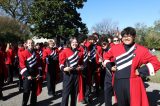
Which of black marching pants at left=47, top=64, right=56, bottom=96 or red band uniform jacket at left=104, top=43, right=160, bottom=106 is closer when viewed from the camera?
red band uniform jacket at left=104, top=43, right=160, bottom=106

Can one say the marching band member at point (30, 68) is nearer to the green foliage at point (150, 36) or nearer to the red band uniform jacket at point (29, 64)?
the red band uniform jacket at point (29, 64)

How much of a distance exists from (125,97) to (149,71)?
664mm

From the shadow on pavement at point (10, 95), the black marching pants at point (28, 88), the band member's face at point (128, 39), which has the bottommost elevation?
the shadow on pavement at point (10, 95)

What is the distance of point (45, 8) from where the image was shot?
3544 centimetres

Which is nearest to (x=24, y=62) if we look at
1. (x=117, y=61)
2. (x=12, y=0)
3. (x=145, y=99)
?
(x=117, y=61)

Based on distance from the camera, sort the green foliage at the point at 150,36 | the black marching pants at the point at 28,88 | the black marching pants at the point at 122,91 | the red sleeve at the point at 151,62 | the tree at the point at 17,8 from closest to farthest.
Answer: the red sleeve at the point at 151,62
the black marching pants at the point at 122,91
the black marching pants at the point at 28,88
the tree at the point at 17,8
the green foliage at the point at 150,36

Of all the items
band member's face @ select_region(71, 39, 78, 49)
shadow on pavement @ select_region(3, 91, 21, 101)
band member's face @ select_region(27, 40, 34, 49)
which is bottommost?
shadow on pavement @ select_region(3, 91, 21, 101)

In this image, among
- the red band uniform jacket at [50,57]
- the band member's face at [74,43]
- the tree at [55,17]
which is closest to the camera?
the band member's face at [74,43]

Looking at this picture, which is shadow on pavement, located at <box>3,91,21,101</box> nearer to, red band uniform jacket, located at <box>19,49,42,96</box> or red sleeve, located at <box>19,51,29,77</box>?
red band uniform jacket, located at <box>19,49,42,96</box>

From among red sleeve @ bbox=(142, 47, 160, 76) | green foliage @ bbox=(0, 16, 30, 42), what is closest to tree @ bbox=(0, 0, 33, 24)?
green foliage @ bbox=(0, 16, 30, 42)

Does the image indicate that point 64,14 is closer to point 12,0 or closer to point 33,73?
point 12,0

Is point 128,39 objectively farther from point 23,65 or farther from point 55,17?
point 55,17

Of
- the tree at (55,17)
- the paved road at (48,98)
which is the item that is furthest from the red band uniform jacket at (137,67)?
the tree at (55,17)

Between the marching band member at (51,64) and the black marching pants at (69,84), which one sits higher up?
the marching band member at (51,64)
